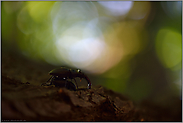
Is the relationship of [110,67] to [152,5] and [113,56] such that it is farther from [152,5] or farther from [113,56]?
[152,5]

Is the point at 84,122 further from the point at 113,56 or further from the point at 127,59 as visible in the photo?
the point at 127,59

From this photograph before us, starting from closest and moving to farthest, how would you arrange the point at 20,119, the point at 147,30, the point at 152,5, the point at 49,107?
the point at 20,119 < the point at 49,107 < the point at 152,5 < the point at 147,30

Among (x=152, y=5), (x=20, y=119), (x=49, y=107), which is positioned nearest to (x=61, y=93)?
(x=49, y=107)

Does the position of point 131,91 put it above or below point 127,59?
below

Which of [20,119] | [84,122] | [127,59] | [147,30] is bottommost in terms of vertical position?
[84,122]

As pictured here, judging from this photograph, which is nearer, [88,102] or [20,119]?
[20,119]

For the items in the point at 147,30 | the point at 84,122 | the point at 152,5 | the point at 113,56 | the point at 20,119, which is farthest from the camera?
the point at 113,56

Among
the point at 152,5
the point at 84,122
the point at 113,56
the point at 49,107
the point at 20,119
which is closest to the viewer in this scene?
the point at 20,119

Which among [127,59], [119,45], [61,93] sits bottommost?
[61,93]

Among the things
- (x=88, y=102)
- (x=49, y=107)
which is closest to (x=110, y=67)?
(x=88, y=102)
